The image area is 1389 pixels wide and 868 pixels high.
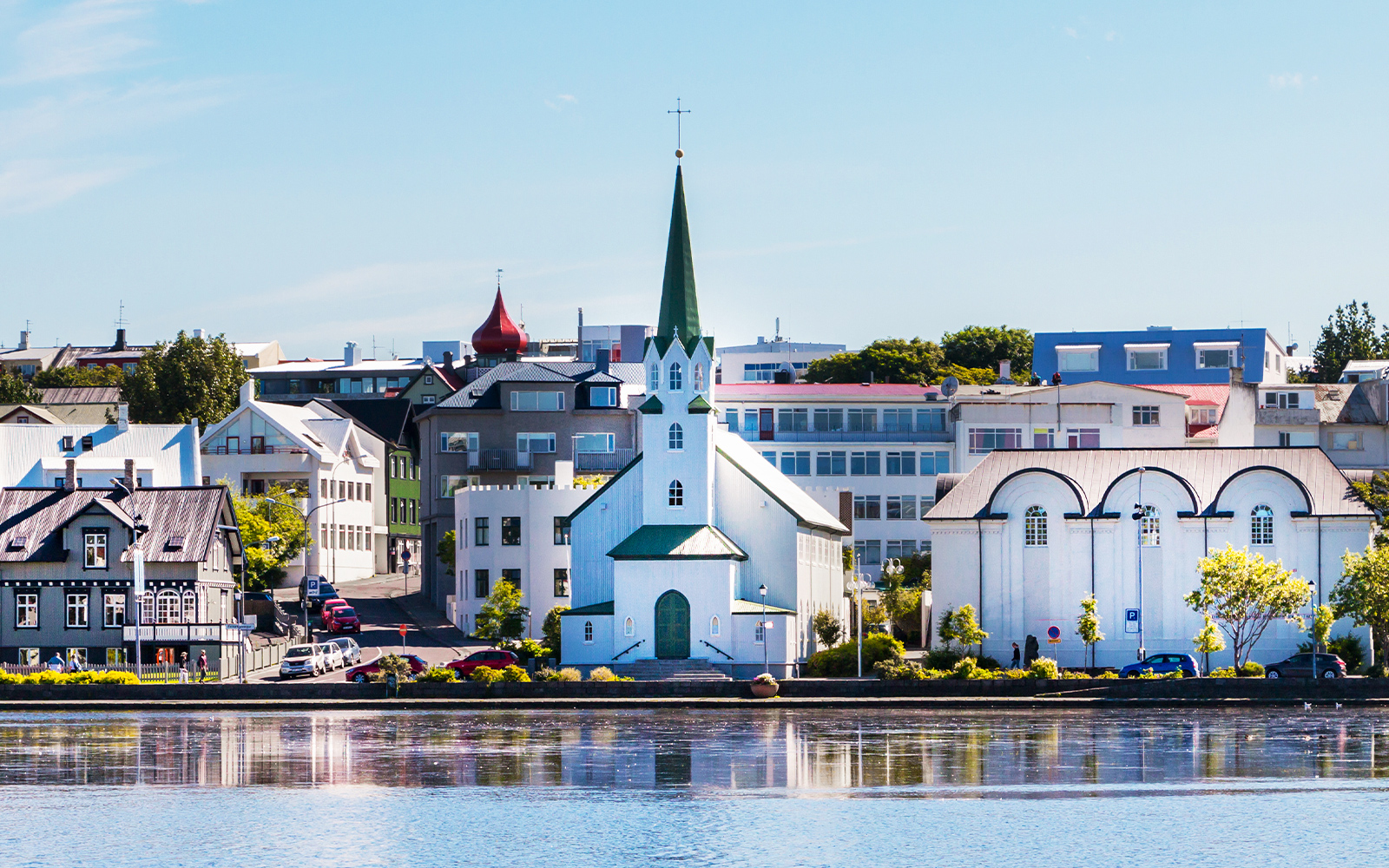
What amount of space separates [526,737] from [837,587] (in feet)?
125

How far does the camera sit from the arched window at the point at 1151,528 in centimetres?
8531

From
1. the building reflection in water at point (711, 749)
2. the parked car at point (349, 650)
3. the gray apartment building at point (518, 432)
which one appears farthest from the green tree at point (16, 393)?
the building reflection in water at point (711, 749)

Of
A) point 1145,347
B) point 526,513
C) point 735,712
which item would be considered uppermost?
point 1145,347

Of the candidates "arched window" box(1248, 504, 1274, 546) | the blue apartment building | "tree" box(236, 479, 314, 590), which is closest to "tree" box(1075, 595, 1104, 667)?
"arched window" box(1248, 504, 1274, 546)

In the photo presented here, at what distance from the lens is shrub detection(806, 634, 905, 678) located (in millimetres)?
82062

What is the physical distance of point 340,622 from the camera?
98.1 metres

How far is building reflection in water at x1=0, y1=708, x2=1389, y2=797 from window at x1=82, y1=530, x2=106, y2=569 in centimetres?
1638

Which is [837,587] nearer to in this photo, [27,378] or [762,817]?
[762,817]

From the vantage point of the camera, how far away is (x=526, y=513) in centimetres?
9888

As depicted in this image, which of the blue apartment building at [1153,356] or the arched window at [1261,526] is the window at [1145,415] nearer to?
the blue apartment building at [1153,356]

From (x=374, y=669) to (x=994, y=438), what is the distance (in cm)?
4785

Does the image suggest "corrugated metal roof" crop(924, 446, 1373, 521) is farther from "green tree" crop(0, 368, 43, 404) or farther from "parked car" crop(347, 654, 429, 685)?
"green tree" crop(0, 368, 43, 404)

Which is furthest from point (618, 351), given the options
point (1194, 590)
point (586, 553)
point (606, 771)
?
point (606, 771)

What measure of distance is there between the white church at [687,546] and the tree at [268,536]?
956 inches
